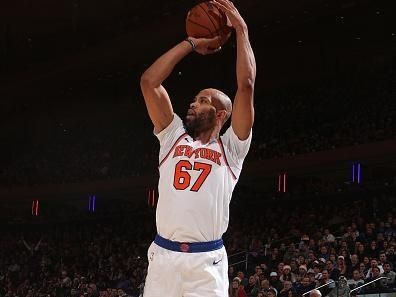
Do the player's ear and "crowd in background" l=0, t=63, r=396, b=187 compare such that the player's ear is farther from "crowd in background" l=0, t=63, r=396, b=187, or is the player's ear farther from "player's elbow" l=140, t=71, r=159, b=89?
"crowd in background" l=0, t=63, r=396, b=187

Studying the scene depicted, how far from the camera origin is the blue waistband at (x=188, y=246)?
411cm

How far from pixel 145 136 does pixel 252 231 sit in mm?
8034

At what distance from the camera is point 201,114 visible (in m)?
4.24

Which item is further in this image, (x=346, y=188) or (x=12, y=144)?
(x=12, y=144)

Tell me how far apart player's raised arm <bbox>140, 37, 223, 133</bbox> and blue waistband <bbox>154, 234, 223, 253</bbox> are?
26.1 inches

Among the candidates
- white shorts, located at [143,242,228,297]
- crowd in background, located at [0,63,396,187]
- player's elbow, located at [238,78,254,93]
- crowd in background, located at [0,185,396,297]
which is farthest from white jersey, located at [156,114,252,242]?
crowd in background, located at [0,63,396,187]

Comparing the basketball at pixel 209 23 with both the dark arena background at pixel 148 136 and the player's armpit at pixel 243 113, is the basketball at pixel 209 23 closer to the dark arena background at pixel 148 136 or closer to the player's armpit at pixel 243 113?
the player's armpit at pixel 243 113

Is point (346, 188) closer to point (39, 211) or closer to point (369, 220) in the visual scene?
point (369, 220)

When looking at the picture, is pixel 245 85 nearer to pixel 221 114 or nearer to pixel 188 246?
pixel 221 114

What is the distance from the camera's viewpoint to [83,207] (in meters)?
28.1

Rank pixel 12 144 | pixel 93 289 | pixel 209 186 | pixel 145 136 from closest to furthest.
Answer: pixel 209 186, pixel 93 289, pixel 145 136, pixel 12 144

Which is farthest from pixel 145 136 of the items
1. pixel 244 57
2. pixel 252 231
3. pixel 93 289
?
pixel 244 57

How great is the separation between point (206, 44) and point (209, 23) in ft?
0.47

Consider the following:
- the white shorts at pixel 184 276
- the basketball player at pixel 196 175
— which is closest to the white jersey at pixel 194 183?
the basketball player at pixel 196 175
